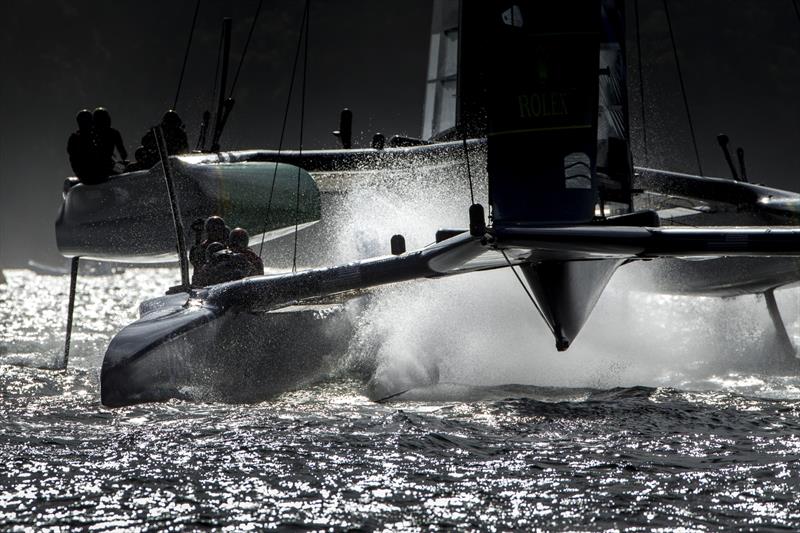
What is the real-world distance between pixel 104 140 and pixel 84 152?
22cm

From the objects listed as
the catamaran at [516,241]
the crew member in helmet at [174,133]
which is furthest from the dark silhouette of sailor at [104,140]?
the catamaran at [516,241]

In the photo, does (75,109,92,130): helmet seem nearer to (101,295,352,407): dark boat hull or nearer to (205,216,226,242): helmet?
(205,216,226,242): helmet

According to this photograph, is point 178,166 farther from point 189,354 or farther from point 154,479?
point 154,479

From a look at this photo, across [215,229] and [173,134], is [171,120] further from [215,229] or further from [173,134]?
[215,229]

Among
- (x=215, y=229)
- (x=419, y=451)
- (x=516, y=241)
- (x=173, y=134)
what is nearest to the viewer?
(x=419, y=451)

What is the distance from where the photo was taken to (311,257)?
11945 millimetres

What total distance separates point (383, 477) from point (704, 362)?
5.21 m

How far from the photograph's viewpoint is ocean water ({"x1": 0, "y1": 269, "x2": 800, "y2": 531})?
2982mm

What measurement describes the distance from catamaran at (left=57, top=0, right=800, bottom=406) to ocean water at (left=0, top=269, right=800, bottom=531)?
1.05 feet

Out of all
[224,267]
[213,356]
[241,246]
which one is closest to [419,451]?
[213,356]

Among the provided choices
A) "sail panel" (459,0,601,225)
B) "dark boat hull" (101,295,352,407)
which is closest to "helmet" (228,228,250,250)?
"dark boat hull" (101,295,352,407)

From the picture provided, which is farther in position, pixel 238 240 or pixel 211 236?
pixel 211 236

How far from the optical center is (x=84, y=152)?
8.91 metres

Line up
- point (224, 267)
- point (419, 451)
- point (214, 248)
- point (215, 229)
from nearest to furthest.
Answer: point (419, 451) → point (224, 267) → point (214, 248) → point (215, 229)
